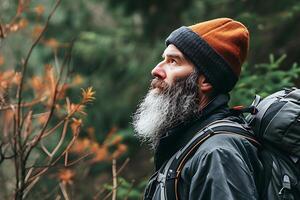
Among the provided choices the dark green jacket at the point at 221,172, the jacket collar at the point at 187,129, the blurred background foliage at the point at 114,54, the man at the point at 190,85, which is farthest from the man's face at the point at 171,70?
the blurred background foliage at the point at 114,54

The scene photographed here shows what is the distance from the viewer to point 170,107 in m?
3.19

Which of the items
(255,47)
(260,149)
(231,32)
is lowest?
(255,47)

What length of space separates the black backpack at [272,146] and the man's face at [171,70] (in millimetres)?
393

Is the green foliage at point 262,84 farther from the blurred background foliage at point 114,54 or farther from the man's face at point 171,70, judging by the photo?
the blurred background foliage at point 114,54

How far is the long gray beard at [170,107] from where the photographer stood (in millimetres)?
3137

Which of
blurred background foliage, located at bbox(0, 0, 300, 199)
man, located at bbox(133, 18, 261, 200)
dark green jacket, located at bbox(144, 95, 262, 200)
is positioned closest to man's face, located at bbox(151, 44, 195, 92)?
man, located at bbox(133, 18, 261, 200)

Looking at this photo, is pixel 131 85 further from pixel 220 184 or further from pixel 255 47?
pixel 220 184

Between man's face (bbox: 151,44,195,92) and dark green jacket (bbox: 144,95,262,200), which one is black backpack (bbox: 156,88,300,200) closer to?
dark green jacket (bbox: 144,95,262,200)

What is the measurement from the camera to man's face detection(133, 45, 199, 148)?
3.14m

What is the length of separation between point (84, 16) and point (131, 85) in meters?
2.01

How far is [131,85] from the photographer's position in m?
10.5

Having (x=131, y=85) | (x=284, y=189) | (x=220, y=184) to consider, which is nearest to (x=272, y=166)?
(x=284, y=189)

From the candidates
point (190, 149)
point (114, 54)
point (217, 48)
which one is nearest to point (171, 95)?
point (217, 48)

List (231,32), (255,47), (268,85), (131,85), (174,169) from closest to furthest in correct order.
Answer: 1. (174,169)
2. (231,32)
3. (268,85)
4. (255,47)
5. (131,85)
